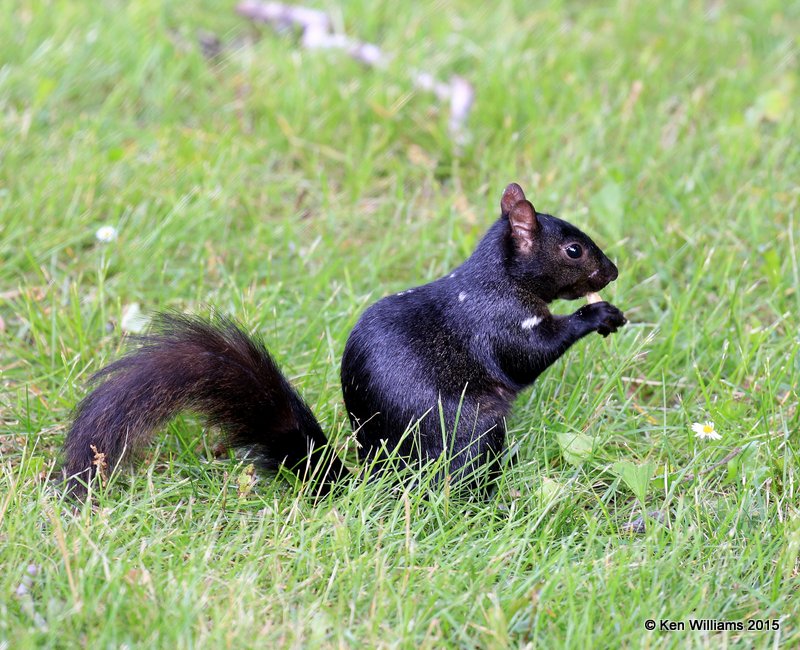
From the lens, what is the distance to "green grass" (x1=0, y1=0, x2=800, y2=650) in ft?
6.70

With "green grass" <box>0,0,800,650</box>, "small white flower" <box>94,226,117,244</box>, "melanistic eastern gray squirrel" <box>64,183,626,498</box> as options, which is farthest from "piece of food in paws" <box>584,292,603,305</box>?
"small white flower" <box>94,226,117,244</box>

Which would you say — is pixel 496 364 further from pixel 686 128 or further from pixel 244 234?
pixel 686 128

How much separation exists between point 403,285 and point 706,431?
1.18 metres

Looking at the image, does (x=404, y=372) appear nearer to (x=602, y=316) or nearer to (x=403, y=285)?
(x=602, y=316)

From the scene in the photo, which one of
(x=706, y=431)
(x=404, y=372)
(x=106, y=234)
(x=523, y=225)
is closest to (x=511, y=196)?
(x=523, y=225)

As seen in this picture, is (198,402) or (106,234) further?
(106,234)

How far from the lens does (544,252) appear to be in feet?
8.44

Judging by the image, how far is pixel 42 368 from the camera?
284 cm

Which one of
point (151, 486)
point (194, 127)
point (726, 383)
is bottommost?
point (151, 486)

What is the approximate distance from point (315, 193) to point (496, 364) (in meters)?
1.57

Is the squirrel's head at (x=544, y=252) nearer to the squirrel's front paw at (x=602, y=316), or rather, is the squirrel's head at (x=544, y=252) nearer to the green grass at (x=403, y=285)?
the squirrel's front paw at (x=602, y=316)

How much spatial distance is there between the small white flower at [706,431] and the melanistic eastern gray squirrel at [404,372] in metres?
0.34

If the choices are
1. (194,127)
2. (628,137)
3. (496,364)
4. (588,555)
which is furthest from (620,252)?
(194,127)

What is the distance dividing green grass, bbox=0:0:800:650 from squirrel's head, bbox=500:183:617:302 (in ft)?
1.01
